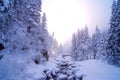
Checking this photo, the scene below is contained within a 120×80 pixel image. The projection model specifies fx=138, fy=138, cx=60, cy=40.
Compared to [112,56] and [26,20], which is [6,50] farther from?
[112,56]

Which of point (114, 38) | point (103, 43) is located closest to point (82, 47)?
point (103, 43)

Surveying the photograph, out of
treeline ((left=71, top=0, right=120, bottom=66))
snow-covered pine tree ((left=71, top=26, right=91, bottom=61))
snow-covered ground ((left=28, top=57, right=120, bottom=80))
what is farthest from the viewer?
snow-covered pine tree ((left=71, top=26, right=91, bottom=61))

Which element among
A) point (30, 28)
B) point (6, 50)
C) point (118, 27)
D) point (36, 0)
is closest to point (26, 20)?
point (30, 28)

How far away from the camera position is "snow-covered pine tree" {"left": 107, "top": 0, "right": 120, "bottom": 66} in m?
29.7

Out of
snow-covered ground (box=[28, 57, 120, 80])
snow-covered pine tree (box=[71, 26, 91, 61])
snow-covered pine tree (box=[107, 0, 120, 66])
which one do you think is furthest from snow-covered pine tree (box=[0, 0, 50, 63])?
snow-covered pine tree (box=[71, 26, 91, 61])

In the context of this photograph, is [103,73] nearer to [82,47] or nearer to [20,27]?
[20,27]

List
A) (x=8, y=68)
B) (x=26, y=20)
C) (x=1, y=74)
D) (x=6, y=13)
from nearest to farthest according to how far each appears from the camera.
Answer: (x=1, y=74)
(x=8, y=68)
(x=6, y=13)
(x=26, y=20)

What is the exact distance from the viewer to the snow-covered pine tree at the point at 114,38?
29.7 m

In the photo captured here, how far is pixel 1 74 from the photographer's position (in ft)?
56.1

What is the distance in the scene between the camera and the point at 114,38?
102 ft

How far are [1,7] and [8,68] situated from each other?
8570 millimetres

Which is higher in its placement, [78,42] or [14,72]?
[78,42]

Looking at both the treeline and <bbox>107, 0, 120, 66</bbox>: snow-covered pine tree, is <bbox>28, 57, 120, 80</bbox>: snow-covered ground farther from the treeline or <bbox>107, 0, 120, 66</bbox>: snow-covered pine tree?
the treeline

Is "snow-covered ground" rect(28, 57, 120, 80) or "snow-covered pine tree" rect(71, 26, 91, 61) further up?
"snow-covered pine tree" rect(71, 26, 91, 61)
